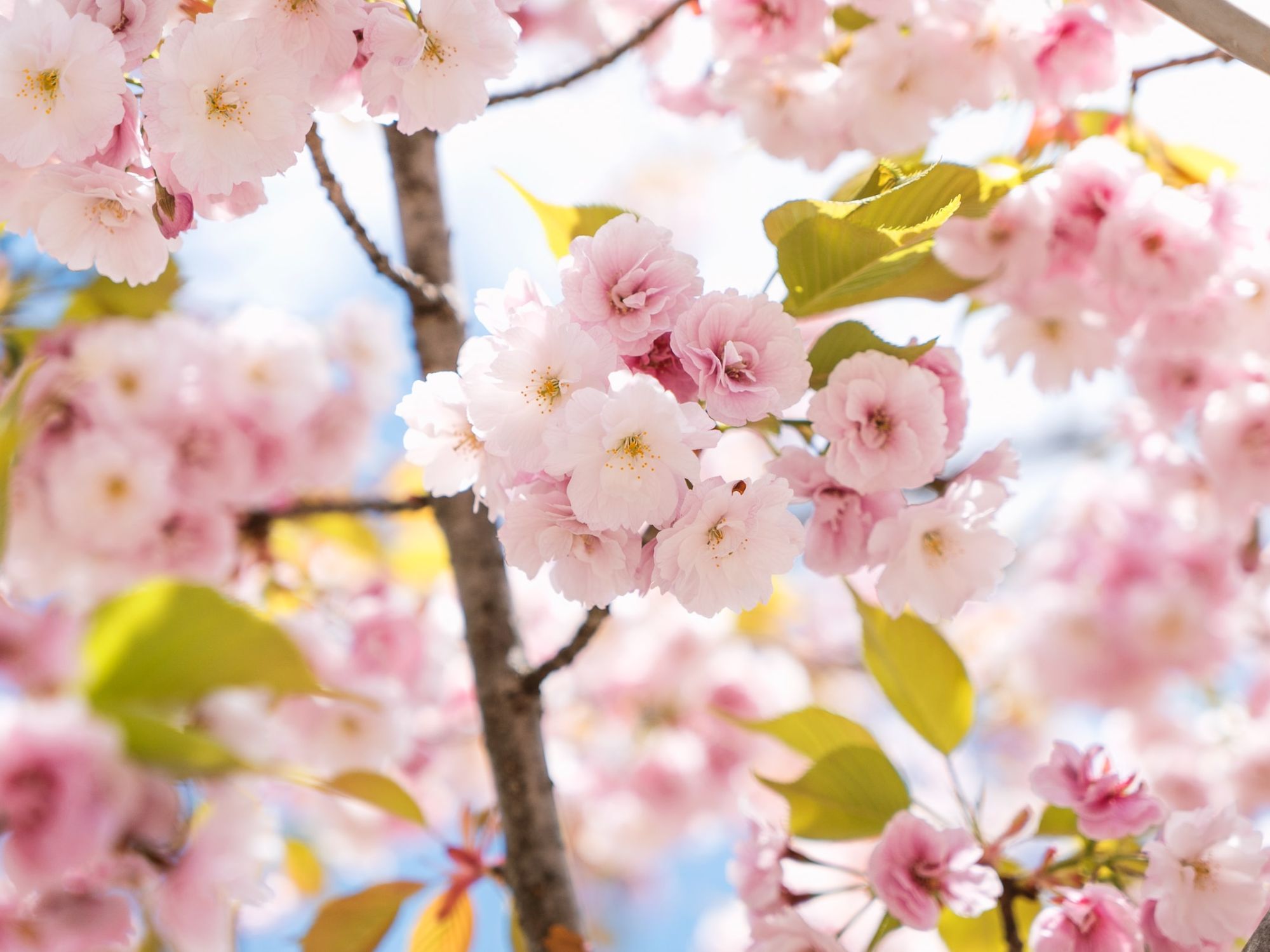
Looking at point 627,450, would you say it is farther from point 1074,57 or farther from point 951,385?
point 1074,57

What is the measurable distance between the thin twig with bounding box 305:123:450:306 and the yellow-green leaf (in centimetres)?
66

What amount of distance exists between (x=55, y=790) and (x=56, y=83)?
1.61 feet

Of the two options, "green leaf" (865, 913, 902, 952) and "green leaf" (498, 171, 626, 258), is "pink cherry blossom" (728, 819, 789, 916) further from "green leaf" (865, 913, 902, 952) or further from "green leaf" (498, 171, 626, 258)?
"green leaf" (498, 171, 626, 258)

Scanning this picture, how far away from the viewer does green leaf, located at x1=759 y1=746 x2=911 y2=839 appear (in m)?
0.96

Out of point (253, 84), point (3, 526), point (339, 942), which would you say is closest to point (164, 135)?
point (253, 84)

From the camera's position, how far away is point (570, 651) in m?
0.92

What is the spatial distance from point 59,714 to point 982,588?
669mm

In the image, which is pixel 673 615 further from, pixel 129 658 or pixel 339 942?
pixel 129 658

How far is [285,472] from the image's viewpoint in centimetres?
181

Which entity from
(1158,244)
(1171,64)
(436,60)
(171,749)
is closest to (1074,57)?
(1171,64)

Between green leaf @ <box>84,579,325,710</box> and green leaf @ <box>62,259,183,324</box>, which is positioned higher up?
green leaf @ <box>62,259,183,324</box>

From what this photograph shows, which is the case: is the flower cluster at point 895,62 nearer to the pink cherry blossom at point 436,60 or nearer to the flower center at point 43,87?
the pink cherry blossom at point 436,60

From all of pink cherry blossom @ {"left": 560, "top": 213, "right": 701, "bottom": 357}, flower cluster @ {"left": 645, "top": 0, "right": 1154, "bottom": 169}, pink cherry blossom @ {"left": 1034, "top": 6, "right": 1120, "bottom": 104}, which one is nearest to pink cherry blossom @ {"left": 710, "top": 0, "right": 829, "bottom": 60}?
flower cluster @ {"left": 645, "top": 0, "right": 1154, "bottom": 169}

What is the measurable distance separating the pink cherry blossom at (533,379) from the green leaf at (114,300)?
104 cm
